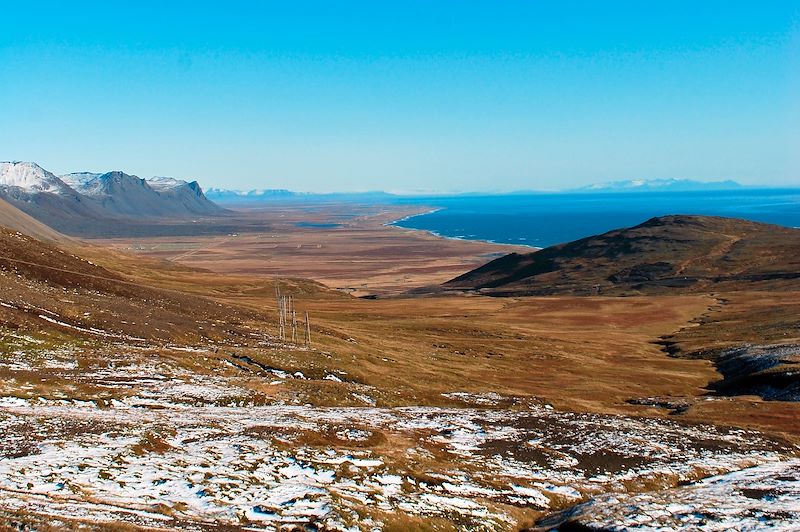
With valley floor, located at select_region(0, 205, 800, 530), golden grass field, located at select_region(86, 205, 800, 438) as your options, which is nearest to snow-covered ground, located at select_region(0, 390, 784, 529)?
valley floor, located at select_region(0, 205, 800, 530)

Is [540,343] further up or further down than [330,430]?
further down

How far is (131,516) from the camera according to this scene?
25125 mm

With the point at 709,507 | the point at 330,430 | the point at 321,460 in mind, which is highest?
the point at 321,460

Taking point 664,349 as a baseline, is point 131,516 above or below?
above

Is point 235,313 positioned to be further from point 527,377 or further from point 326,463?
point 326,463

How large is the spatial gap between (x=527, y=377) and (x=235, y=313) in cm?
4109

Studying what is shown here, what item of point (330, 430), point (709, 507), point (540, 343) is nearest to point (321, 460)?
point (330, 430)

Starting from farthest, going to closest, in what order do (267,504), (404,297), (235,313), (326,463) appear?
(404,297)
(235,313)
(326,463)
(267,504)

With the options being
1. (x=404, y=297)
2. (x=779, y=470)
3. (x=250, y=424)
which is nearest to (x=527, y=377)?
(x=779, y=470)

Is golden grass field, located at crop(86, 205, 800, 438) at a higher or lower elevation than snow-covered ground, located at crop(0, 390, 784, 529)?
lower

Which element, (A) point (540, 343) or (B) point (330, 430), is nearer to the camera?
(B) point (330, 430)

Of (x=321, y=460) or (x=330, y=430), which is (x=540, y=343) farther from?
(x=321, y=460)

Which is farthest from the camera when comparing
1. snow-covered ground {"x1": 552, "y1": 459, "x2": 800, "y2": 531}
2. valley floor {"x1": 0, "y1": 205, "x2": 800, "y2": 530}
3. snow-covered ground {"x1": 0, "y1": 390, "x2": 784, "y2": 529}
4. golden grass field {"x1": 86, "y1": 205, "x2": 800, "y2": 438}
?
golden grass field {"x1": 86, "y1": 205, "x2": 800, "y2": 438}

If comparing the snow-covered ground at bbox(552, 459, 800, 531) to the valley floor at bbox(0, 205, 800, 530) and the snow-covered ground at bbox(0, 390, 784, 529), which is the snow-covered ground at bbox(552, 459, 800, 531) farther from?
the snow-covered ground at bbox(0, 390, 784, 529)
